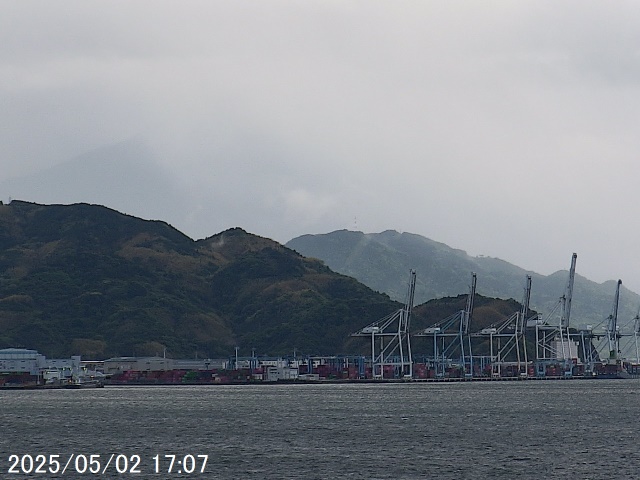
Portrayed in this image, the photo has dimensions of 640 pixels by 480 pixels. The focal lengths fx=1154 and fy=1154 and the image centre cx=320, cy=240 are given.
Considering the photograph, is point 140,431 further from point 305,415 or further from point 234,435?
point 305,415

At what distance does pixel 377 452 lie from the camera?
11556 cm

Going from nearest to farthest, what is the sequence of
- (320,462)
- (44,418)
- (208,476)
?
(208,476), (320,462), (44,418)

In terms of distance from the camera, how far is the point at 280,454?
114m

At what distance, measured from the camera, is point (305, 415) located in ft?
584

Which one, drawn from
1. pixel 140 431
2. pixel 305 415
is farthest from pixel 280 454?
pixel 305 415

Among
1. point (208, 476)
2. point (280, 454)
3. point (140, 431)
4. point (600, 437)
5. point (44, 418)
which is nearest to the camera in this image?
point (208, 476)

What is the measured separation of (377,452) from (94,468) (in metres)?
28.8

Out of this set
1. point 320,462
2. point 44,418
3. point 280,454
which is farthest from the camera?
point 44,418

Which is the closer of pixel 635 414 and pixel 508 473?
pixel 508 473

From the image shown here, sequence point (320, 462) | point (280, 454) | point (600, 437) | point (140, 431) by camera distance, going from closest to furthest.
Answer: point (320, 462)
point (280, 454)
point (600, 437)
point (140, 431)

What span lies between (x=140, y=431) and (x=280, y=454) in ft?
121

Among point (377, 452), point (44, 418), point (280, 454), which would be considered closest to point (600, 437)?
point (377, 452)

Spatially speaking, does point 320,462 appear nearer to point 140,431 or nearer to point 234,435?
point 234,435

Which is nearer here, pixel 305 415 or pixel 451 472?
pixel 451 472
